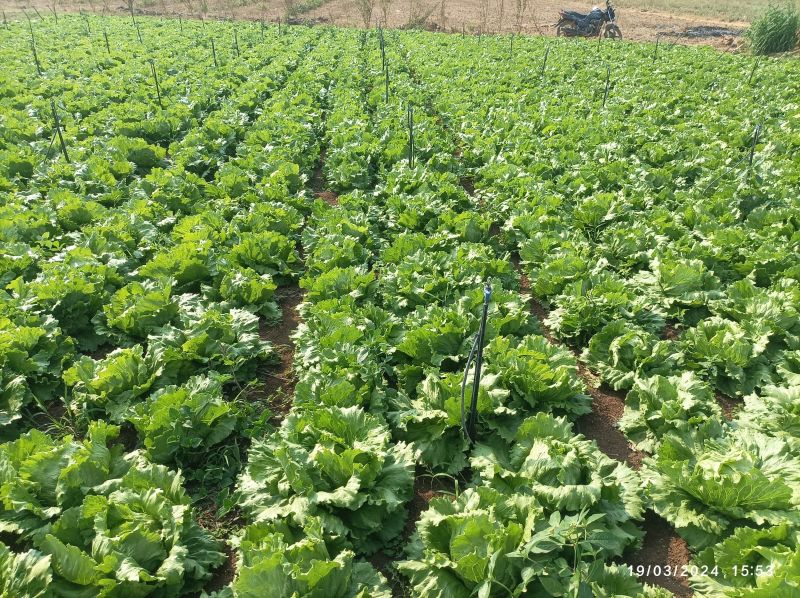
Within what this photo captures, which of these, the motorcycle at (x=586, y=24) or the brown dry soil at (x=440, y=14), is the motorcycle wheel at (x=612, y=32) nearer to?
the motorcycle at (x=586, y=24)

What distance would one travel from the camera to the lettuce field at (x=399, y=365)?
12.9ft

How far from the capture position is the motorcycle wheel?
115 ft

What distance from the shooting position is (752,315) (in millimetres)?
6414

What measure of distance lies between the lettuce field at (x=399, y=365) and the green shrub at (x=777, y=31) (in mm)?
18097

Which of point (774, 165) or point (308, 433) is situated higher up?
point (774, 165)

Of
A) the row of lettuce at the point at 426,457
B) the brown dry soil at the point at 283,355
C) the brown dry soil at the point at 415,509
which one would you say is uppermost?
the row of lettuce at the point at 426,457

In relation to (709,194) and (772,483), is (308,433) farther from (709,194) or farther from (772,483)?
(709,194)

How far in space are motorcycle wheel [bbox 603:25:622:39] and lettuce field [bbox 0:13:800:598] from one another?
25.7 metres

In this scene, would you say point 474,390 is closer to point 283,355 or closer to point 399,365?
point 399,365

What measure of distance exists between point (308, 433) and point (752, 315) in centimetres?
556

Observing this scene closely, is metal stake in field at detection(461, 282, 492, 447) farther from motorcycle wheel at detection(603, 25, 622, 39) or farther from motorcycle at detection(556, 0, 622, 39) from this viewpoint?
motorcycle at detection(556, 0, 622, 39)

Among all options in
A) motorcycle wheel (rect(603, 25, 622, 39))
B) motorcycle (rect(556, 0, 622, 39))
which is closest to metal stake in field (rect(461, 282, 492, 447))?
motorcycle wheel (rect(603, 25, 622, 39))

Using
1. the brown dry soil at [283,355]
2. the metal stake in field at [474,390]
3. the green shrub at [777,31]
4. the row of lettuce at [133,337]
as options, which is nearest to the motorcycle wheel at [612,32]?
the green shrub at [777,31]

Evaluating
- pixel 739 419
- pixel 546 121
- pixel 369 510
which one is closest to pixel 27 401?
pixel 369 510
